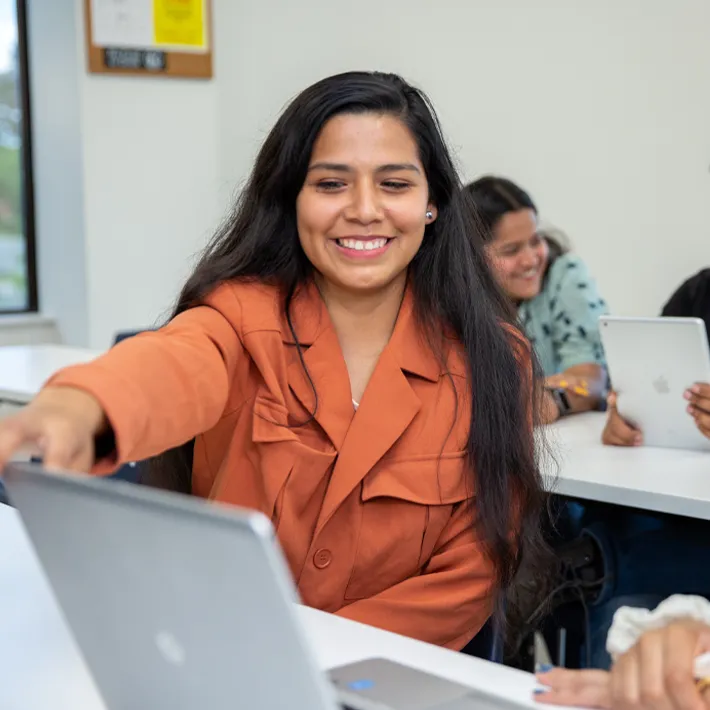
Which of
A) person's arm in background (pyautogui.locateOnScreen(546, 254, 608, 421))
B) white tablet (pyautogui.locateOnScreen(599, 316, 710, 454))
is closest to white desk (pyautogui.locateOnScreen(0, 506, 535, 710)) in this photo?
white tablet (pyautogui.locateOnScreen(599, 316, 710, 454))

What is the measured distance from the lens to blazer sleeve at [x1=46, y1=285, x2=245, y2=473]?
992mm

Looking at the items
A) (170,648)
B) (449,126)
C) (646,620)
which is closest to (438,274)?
(646,620)

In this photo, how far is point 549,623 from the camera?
7.75 ft

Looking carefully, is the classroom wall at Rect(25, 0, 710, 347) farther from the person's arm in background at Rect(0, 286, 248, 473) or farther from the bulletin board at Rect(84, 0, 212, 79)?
the person's arm in background at Rect(0, 286, 248, 473)

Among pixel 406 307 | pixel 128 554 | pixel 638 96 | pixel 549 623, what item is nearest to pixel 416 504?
pixel 406 307

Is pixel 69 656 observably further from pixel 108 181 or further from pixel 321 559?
pixel 108 181

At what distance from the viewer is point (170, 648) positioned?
2.33 ft

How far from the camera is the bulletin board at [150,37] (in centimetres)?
428

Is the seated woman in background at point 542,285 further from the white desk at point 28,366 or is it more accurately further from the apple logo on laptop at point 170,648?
the apple logo on laptop at point 170,648

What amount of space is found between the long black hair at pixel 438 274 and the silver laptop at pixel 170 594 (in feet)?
2.38

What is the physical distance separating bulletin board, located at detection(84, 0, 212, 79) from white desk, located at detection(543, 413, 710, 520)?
2.76 metres

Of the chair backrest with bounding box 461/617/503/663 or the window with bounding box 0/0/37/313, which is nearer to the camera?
the chair backrest with bounding box 461/617/503/663

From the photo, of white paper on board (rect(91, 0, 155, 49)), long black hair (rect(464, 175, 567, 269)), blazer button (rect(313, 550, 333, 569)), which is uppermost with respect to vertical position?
white paper on board (rect(91, 0, 155, 49))

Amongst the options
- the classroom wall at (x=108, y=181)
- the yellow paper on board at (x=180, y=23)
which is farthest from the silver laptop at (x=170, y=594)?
the yellow paper on board at (x=180, y=23)
